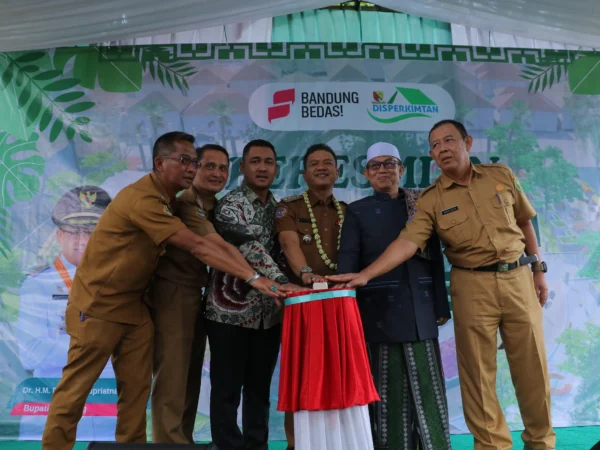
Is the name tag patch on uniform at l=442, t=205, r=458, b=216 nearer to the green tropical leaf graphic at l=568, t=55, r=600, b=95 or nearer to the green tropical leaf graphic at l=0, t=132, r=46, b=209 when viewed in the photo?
the green tropical leaf graphic at l=568, t=55, r=600, b=95

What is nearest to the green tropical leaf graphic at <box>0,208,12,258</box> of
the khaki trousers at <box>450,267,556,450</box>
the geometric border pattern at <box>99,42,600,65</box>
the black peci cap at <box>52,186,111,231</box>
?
the black peci cap at <box>52,186,111,231</box>

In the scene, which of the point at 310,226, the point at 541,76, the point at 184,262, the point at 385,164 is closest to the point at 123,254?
the point at 184,262

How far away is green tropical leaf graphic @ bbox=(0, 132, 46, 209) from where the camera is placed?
4.07 m

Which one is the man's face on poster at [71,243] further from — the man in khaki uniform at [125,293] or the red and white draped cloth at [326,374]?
the red and white draped cloth at [326,374]

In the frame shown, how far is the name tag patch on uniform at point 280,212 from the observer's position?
3.06 metres

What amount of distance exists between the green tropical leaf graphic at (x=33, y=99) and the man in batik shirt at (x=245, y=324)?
5.94 feet

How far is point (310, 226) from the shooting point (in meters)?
3.07

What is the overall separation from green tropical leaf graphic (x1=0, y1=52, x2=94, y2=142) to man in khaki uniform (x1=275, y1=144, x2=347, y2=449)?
1.99 m

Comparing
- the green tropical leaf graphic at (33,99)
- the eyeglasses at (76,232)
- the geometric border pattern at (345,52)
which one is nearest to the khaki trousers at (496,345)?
the geometric border pattern at (345,52)

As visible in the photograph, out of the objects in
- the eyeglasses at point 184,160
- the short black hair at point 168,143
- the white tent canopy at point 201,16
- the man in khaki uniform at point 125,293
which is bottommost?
the man in khaki uniform at point 125,293

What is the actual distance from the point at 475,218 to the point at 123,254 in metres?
1.84

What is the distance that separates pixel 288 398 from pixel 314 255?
38.6 inches

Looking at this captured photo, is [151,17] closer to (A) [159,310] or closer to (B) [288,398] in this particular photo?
(A) [159,310]

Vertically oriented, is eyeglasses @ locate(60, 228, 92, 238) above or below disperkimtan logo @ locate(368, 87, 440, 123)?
below
